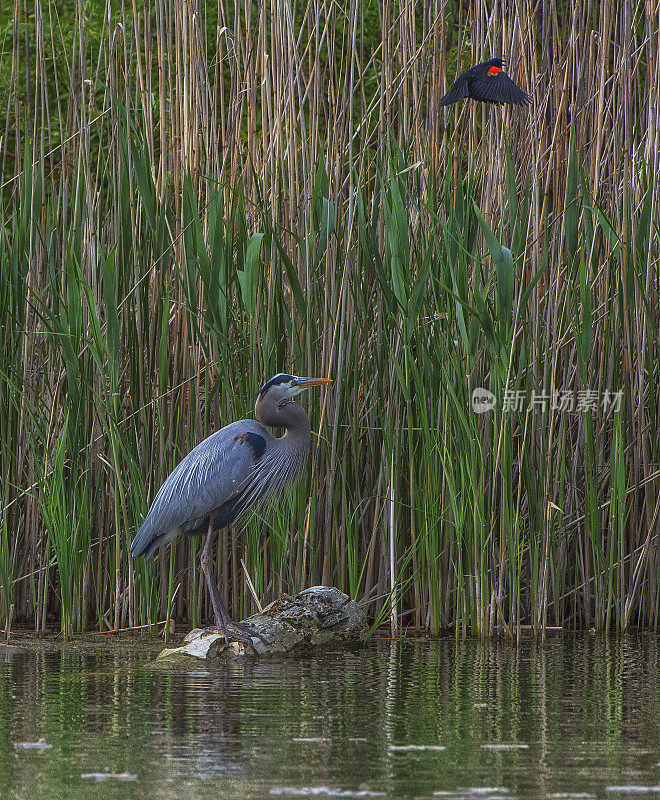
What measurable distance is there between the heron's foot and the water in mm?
108

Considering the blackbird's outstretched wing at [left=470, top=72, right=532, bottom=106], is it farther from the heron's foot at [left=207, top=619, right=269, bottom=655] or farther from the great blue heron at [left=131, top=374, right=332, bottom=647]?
the heron's foot at [left=207, top=619, right=269, bottom=655]

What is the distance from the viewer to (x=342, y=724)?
2.67 m

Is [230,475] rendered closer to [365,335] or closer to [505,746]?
[365,335]

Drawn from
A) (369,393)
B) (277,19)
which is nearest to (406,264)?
(369,393)

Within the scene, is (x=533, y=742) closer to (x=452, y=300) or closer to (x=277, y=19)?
(x=452, y=300)

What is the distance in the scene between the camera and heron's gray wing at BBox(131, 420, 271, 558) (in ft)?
12.6

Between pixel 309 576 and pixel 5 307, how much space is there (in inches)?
54.9

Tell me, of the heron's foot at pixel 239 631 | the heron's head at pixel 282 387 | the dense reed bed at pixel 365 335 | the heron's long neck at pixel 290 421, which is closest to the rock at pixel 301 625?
the heron's foot at pixel 239 631

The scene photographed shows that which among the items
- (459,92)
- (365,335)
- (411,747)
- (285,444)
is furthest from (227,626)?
(459,92)

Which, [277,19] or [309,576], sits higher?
[277,19]

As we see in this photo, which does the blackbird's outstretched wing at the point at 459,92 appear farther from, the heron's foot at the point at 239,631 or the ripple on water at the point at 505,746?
the ripple on water at the point at 505,746

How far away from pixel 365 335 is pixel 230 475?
0.72m

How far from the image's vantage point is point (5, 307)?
4.16 m

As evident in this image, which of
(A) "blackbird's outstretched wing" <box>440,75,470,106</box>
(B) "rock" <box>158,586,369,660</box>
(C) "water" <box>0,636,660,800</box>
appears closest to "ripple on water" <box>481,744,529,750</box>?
(C) "water" <box>0,636,660,800</box>
